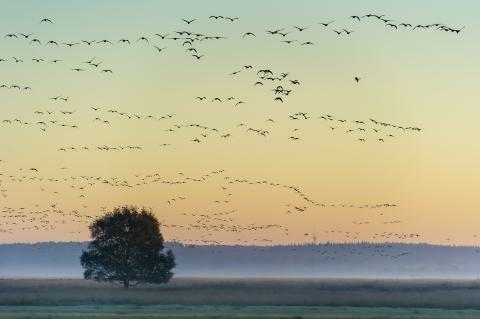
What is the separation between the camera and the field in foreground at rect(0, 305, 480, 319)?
283 feet

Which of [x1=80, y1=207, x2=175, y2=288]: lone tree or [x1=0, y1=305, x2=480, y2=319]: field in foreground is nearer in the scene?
[x1=0, y1=305, x2=480, y2=319]: field in foreground

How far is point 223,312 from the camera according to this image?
9238cm

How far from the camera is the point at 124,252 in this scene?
150875 millimetres

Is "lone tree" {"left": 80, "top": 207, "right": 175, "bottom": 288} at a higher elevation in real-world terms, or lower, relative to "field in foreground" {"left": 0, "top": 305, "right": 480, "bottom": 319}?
higher

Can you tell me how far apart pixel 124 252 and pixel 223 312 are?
197 ft

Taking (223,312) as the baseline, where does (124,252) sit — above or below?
above

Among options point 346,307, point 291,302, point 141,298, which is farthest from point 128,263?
point 346,307

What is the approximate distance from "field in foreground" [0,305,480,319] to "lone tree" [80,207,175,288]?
47800 millimetres

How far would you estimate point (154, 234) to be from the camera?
152 metres

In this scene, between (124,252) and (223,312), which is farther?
(124,252)

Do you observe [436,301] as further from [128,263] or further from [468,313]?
[128,263]

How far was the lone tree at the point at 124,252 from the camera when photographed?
495ft

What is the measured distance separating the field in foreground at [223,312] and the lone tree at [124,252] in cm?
4780

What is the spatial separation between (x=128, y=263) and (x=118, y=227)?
4844 millimetres
